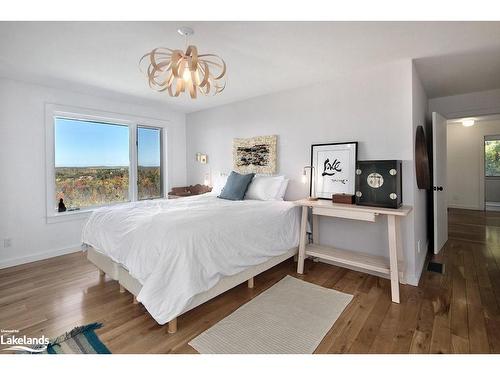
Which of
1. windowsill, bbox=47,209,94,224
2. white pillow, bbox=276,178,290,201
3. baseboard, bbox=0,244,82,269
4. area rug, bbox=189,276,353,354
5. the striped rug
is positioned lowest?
area rug, bbox=189,276,353,354

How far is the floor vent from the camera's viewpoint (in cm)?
292

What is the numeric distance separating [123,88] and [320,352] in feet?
12.4

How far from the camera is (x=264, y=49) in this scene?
229 centimetres

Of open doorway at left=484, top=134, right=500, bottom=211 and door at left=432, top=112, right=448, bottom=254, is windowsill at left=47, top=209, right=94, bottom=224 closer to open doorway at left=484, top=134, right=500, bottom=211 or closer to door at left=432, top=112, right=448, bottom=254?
door at left=432, top=112, right=448, bottom=254

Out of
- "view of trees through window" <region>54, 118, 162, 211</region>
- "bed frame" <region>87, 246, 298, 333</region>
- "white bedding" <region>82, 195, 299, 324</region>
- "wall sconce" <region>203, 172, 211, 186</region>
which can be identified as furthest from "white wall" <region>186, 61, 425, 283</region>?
"view of trees through window" <region>54, 118, 162, 211</region>

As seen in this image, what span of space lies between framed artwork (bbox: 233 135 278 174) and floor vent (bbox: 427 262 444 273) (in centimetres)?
233

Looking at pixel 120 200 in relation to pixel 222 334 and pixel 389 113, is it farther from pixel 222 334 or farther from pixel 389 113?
pixel 389 113

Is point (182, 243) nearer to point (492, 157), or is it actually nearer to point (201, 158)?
point (201, 158)

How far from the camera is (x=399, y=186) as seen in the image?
2.43 metres

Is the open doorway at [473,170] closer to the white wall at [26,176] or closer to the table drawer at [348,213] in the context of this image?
the table drawer at [348,213]

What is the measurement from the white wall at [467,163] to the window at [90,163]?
8181 mm

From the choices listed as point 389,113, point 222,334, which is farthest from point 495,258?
point 222,334

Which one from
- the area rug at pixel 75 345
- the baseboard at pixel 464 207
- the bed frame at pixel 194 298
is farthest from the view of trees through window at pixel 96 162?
the baseboard at pixel 464 207

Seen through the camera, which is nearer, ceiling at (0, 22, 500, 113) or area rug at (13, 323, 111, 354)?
area rug at (13, 323, 111, 354)
